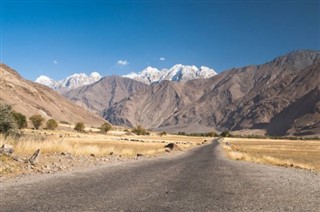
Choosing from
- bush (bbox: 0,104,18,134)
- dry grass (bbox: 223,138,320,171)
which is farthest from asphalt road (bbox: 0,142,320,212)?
dry grass (bbox: 223,138,320,171)

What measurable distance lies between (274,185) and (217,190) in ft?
12.1

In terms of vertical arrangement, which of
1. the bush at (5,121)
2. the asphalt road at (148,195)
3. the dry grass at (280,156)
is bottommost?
the asphalt road at (148,195)

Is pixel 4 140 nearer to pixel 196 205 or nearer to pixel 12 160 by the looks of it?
pixel 12 160

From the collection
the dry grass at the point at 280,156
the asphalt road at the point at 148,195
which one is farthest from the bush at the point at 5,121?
the dry grass at the point at 280,156

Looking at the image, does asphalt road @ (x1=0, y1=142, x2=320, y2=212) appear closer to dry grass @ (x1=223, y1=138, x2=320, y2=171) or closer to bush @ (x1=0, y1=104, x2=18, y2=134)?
bush @ (x1=0, y1=104, x2=18, y2=134)

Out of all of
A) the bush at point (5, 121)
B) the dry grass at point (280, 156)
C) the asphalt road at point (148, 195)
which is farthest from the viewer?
the dry grass at point (280, 156)

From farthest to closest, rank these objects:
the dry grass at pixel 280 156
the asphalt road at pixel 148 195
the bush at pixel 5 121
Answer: the dry grass at pixel 280 156 → the bush at pixel 5 121 → the asphalt road at pixel 148 195

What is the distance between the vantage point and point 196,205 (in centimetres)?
1090

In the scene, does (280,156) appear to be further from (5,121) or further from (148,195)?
(148,195)

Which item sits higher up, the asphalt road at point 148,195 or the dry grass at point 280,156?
the dry grass at point 280,156

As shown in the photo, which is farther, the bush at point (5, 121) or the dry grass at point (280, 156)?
→ the dry grass at point (280, 156)

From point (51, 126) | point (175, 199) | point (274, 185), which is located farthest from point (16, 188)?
point (51, 126)

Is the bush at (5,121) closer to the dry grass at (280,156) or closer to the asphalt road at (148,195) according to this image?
the asphalt road at (148,195)

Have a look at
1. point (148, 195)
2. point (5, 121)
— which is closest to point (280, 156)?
point (5, 121)
